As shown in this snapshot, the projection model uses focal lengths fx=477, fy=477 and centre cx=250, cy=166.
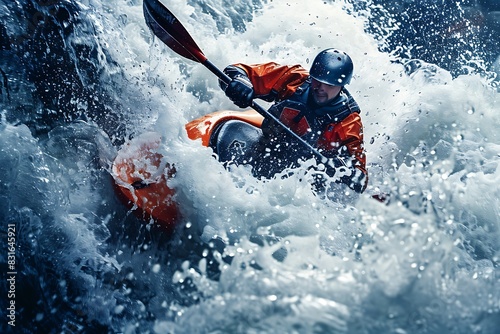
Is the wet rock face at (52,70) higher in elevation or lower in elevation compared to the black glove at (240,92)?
lower

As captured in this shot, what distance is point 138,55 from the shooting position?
5.06m

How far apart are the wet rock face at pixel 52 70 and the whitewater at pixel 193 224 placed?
0.01 m

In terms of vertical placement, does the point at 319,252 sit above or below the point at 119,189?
above

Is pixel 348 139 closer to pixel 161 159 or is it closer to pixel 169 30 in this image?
pixel 161 159

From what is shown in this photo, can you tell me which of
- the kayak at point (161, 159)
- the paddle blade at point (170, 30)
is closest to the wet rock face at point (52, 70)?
the kayak at point (161, 159)

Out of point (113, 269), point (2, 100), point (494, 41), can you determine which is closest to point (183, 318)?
point (113, 269)

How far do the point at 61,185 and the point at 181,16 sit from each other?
3347 mm

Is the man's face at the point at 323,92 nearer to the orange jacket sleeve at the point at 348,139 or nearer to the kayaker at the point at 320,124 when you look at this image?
the kayaker at the point at 320,124

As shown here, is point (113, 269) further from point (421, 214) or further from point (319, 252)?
point (421, 214)

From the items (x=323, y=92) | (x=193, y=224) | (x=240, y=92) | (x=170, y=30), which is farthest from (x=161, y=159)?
(x=323, y=92)

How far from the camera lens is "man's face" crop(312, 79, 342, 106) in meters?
3.53

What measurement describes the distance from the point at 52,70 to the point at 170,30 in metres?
1.02

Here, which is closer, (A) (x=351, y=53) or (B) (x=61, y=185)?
(B) (x=61, y=185)

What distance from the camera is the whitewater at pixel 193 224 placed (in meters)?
2.46
